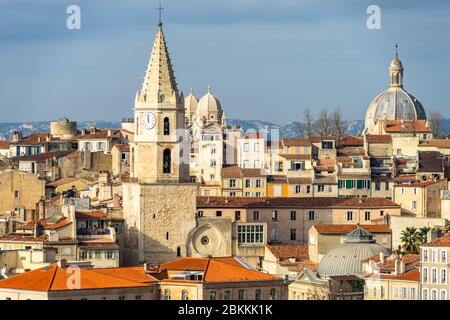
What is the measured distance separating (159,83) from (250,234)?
8872 millimetres

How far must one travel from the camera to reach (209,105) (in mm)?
176250

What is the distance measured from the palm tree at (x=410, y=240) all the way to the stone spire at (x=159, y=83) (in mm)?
12719

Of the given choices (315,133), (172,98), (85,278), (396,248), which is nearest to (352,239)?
(396,248)

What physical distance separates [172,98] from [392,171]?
79.5 feet

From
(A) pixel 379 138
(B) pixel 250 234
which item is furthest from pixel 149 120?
(A) pixel 379 138

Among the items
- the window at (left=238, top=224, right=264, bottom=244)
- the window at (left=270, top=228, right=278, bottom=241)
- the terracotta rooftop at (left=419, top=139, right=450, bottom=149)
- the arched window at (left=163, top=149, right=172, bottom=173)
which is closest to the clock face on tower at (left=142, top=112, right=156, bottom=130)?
the arched window at (left=163, top=149, right=172, bottom=173)

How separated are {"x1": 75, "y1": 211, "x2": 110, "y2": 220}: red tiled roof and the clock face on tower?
4.83 meters

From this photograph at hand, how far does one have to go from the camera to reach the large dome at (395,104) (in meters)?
183

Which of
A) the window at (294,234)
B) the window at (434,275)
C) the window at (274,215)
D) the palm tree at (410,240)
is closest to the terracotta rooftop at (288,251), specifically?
the window at (274,215)

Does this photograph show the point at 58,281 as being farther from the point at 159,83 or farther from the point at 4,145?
the point at 4,145

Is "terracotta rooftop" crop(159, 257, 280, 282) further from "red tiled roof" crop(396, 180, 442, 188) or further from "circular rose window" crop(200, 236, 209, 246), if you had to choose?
"red tiled roof" crop(396, 180, 442, 188)

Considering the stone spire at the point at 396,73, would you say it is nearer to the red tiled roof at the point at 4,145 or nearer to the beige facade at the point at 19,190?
the red tiled roof at the point at 4,145
